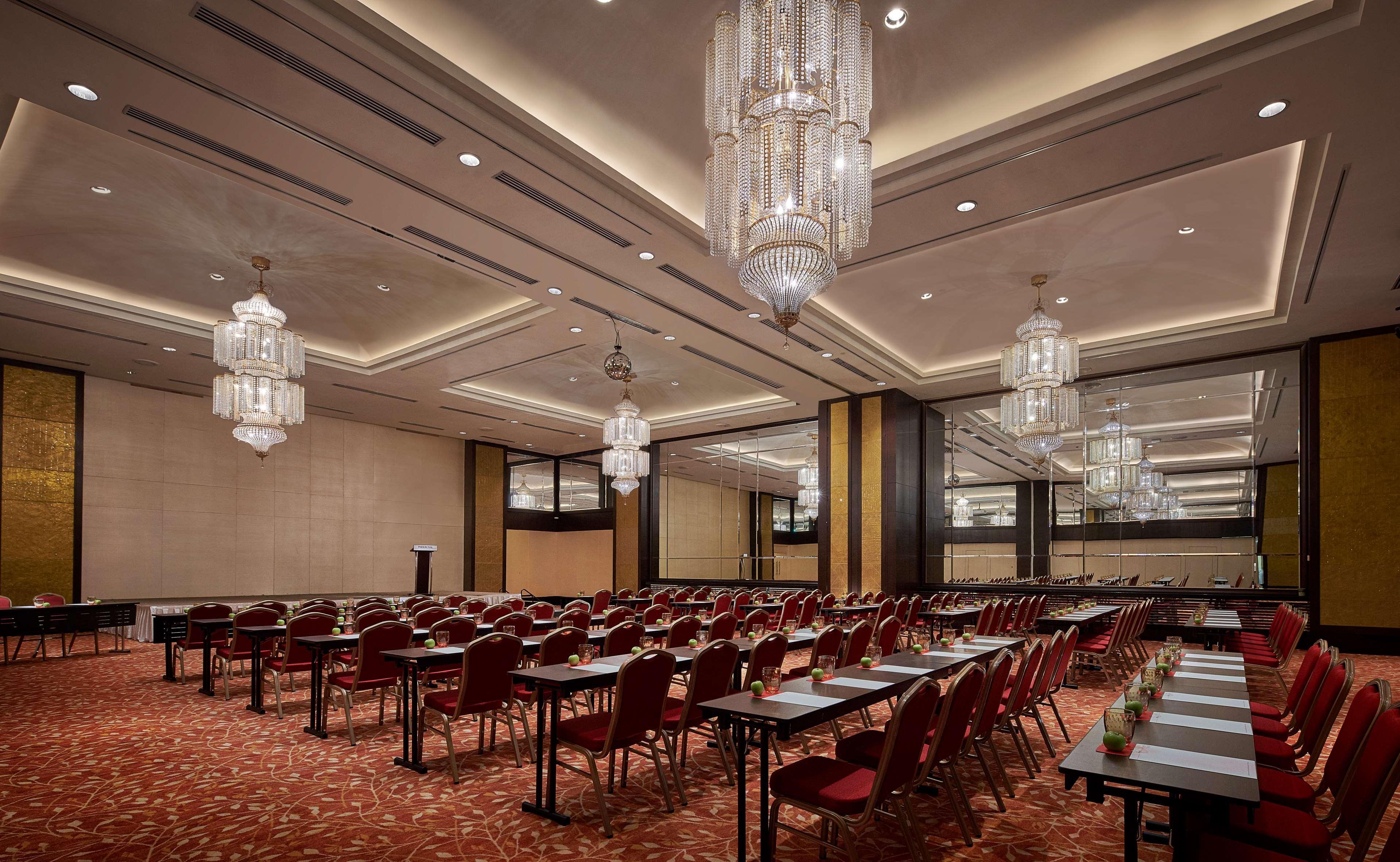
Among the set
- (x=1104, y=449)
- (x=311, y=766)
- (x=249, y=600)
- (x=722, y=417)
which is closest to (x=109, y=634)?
(x=249, y=600)

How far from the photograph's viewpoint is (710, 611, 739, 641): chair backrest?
6.82m

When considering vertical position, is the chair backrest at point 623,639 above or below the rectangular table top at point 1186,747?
below

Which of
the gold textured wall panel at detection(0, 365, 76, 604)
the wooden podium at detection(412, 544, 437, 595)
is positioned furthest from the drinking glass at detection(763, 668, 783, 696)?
the gold textured wall panel at detection(0, 365, 76, 604)

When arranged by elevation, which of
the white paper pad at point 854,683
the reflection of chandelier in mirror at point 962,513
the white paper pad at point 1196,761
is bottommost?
the white paper pad at point 854,683

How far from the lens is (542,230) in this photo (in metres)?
7.31

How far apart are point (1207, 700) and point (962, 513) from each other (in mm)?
12297

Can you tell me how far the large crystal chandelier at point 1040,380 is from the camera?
9.20 m

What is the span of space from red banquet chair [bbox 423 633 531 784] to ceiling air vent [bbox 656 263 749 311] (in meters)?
4.61

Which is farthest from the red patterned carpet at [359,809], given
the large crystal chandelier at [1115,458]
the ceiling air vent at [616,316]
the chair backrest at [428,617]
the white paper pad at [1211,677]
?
the large crystal chandelier at [1115,458]

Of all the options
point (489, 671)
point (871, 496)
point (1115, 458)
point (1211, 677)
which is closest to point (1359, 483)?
point (1115, 458)

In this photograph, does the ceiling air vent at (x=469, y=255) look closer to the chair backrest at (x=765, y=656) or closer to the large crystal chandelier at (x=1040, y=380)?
the chair backrest at (x=765, y=656)

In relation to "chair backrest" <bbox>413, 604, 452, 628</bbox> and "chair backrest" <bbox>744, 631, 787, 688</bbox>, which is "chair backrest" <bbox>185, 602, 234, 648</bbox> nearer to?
"chair backrest" <bbox>413, 604, 452, 628</bbox>

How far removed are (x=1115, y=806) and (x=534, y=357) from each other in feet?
33.5

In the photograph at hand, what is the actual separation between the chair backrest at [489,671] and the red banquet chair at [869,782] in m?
2.12
